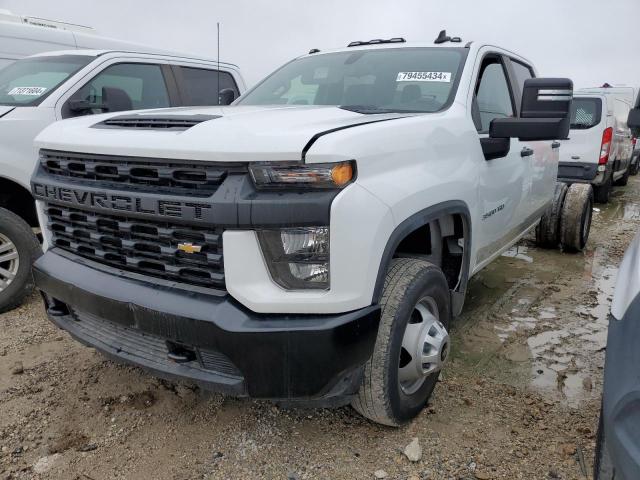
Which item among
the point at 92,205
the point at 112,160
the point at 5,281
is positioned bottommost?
the point at 5,281

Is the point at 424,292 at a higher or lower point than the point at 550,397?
higher

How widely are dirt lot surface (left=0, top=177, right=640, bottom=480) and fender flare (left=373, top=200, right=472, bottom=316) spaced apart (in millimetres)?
539

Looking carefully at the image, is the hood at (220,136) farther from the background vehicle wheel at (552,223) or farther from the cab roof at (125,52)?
the background vehicle wheel at (552,223)

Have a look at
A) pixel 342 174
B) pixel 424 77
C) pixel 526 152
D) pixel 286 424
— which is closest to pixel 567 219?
pixel 526 152

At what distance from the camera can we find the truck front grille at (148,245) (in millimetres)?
2033

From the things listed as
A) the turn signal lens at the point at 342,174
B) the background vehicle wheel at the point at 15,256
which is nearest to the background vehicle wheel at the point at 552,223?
the turn signal lens at the point at 342,174

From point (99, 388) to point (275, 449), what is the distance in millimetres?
1160

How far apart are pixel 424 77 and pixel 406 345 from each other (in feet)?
5.50

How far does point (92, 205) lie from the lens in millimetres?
2287

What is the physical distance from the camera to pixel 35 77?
4508mm

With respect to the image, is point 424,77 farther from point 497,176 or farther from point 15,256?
point 15,256

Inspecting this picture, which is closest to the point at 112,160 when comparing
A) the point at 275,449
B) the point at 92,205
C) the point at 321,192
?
the point at 92,205

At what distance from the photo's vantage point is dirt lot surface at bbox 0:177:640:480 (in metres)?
2.32

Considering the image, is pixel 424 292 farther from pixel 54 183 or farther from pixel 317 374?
pixel 54 183
